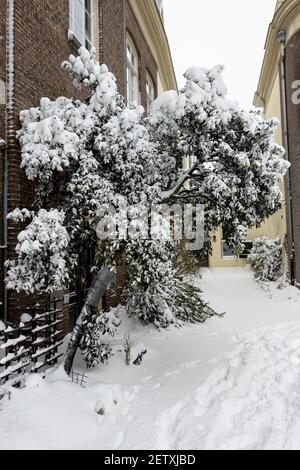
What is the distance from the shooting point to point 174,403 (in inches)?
192

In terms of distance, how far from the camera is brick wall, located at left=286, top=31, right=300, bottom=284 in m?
14.1

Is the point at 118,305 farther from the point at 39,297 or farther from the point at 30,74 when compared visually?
the point at 30,74

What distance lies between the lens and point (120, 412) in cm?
488

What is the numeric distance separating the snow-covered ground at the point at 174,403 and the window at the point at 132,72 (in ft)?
30.6

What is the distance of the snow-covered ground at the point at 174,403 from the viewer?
3.86 meters

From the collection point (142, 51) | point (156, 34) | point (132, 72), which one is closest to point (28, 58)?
point (132, 72)

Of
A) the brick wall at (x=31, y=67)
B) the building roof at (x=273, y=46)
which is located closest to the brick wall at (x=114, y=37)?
the brick wall at (x=31, y=67)

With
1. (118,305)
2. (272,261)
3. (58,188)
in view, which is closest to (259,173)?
(58,188)

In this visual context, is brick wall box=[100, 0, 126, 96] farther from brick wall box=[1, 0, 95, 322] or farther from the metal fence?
the metal fence

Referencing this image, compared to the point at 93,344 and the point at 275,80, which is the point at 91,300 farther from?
the point at 275,80

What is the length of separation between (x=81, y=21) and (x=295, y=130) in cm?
851

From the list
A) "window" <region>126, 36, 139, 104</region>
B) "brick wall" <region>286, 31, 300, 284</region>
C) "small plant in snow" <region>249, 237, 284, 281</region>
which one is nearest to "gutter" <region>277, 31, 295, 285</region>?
"brick wall" <region>286, 31, 300, 284</region>

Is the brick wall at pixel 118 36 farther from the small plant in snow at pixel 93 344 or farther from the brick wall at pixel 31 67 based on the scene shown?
the small plant in snow at pixel 93 344
